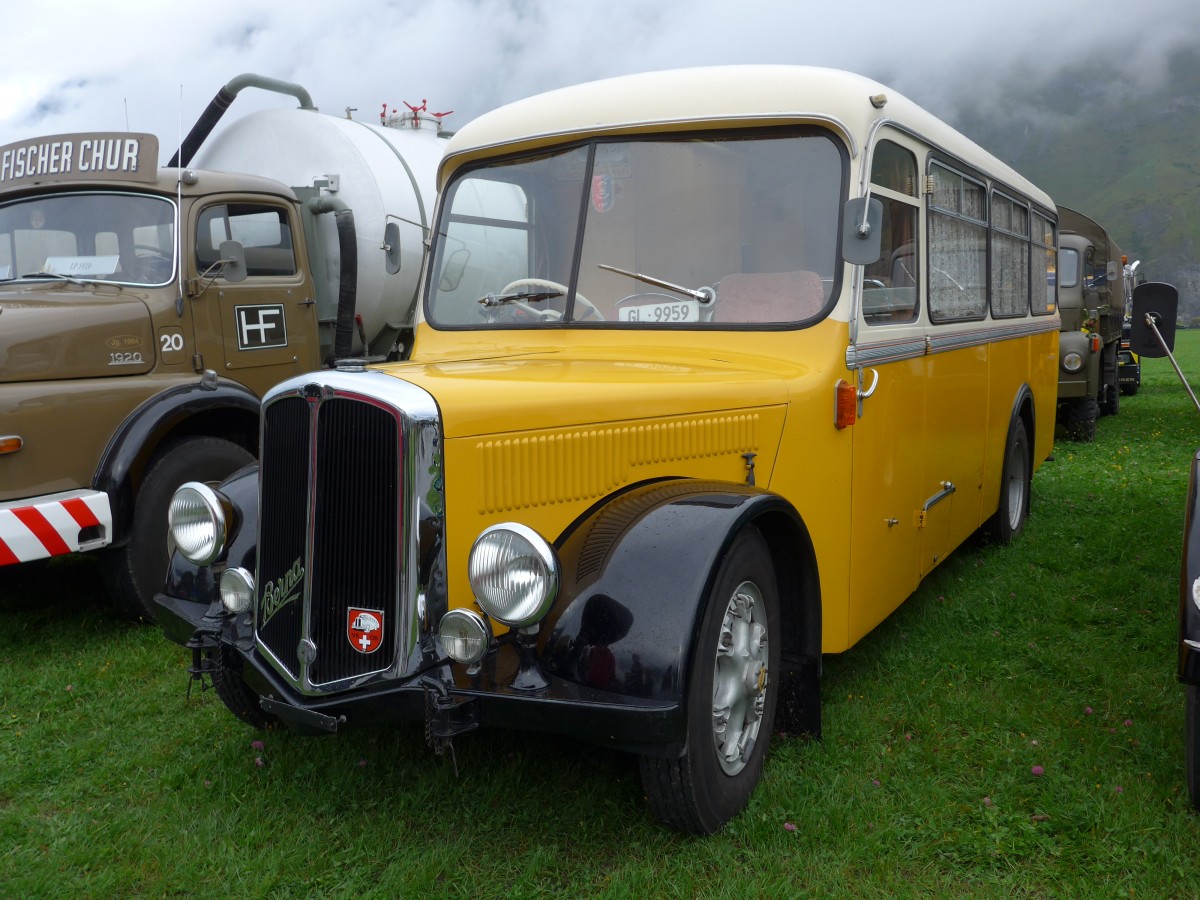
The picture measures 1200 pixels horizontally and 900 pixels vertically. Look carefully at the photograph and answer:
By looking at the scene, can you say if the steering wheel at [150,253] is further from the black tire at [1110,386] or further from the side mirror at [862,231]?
the black tire at [1110,386]

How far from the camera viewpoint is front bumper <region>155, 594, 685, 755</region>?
2570 millimetres

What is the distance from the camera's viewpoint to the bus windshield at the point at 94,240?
5477 mm

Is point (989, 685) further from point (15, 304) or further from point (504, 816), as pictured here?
point (15, 304)

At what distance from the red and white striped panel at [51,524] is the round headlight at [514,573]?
2.78 m

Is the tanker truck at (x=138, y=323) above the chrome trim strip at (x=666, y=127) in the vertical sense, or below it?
below

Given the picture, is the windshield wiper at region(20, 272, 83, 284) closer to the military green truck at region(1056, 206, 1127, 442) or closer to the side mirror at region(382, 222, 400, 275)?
the side mirror at region(382, 222, 400, 275)

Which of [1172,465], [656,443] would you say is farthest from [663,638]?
[1172,465]

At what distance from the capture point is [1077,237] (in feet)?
43.0

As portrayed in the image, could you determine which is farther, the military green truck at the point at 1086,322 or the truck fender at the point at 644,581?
the military green truck at the point at 1086,322

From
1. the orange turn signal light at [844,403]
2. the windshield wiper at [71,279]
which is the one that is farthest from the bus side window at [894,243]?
the windshield wiper at [71,279]

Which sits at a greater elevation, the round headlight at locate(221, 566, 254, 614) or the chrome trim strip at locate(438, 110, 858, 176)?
the chrome trim strip at locate(438, 110, 858, 176)

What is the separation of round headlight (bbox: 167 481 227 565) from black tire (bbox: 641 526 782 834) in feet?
4.83

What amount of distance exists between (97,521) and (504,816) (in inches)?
102

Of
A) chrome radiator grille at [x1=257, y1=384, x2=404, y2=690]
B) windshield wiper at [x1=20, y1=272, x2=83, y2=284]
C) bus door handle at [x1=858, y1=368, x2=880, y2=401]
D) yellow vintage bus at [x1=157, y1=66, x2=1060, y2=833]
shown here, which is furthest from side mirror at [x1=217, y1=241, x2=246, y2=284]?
bus door handle at [x1=858, y1=368, x2=880, y2=401]
